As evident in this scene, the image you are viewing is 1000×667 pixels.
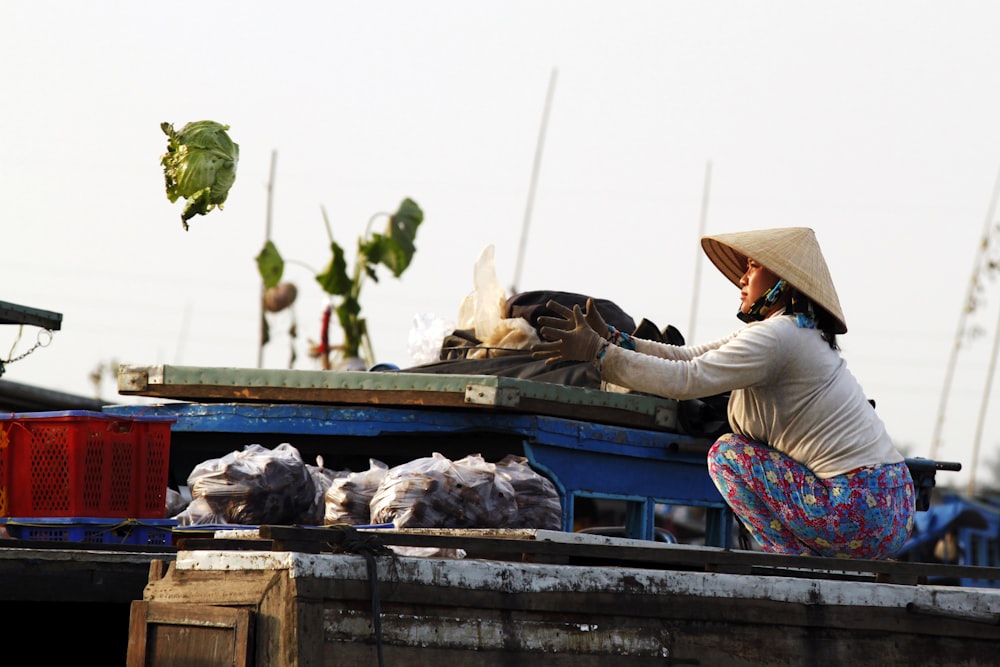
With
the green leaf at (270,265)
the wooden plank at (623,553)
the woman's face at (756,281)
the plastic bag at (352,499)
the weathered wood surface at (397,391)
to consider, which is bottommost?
the plastic bag at (352,499)

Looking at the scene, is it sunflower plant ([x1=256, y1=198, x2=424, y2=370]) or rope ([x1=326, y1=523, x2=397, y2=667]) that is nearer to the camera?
rope ([x1=326, y1=523, x2=397, y2=667])

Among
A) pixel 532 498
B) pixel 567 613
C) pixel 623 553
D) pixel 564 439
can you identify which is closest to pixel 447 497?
pixel 532 498

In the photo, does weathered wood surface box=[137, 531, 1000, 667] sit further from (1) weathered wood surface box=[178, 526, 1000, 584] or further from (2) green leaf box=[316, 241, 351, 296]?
(2) green leaf box=[316, 241, 351, 296]

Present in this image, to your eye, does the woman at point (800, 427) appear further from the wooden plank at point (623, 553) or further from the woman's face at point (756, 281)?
the wooden plank at point (623, 553)

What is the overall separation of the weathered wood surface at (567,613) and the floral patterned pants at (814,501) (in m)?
0.57

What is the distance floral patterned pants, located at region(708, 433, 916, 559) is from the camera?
3.88 m

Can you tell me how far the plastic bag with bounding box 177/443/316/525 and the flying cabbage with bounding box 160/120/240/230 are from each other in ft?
3.59

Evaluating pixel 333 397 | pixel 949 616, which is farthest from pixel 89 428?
pixel 949 616

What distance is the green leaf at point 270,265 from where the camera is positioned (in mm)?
11219

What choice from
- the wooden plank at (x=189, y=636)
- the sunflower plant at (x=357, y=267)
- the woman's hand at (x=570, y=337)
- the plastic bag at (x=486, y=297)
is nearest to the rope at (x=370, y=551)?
the wooden plank at (x=189, y=636)

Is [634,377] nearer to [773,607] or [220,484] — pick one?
[773,607]

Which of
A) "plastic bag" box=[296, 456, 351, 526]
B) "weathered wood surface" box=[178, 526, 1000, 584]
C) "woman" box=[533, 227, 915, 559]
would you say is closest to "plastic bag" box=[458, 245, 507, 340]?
"plastic bag" box=[296, 456, 351, 526]

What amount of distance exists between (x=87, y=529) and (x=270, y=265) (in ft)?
24.4

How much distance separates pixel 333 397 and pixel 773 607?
7.84ft
